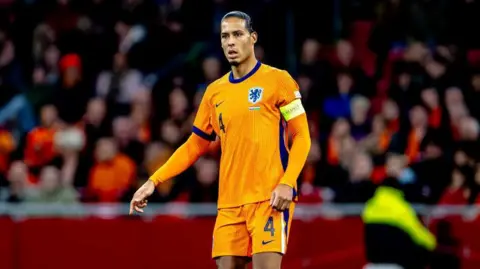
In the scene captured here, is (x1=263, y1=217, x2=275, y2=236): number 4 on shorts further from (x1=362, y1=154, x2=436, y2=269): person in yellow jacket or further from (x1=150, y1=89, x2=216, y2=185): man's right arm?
(x1=362, y1=154, x2=436, y2=269): person in yellow jacket

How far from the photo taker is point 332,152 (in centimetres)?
1355

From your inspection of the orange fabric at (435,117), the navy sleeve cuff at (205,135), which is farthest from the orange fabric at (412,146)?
the navy sleeve cuff at (205,135)

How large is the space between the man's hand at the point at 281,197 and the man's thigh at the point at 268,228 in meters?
0.19

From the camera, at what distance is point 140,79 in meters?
15.3

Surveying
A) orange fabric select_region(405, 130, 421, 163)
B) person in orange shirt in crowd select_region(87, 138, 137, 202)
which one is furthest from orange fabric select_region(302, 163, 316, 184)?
person in orange shirt in crowd select_region(87, 138, 137, 202)

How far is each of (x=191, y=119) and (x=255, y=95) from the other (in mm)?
6440

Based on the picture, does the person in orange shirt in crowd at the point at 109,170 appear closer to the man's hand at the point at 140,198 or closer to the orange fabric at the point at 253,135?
the man's hand at the point at 140,198

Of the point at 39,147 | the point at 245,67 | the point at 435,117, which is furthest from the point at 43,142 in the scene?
the point at 245,67

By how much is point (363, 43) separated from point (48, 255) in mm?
5662

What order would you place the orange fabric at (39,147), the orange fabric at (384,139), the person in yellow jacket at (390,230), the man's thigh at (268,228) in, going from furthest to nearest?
the orange fabric at (39,147), the orange fabric at (384,139), the person in yellow jacket at (390,230), the man's thigh at (268,228)

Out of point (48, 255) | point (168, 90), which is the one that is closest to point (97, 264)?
point (48, 255)

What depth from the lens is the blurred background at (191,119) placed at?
1218cm

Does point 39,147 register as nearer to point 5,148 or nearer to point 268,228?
point 5,148

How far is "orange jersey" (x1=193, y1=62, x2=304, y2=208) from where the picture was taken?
291 inches
